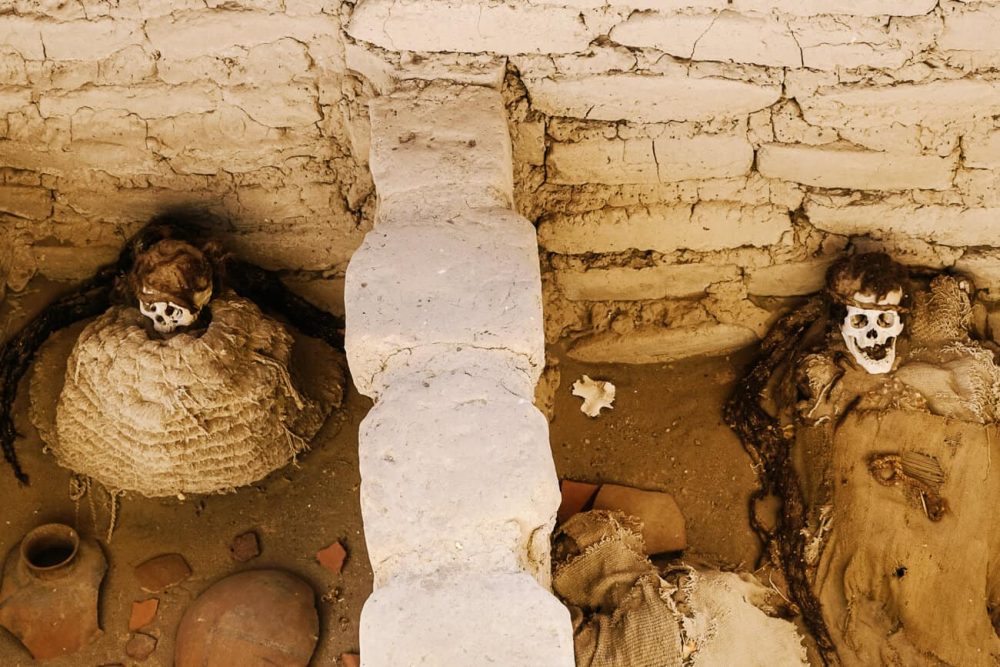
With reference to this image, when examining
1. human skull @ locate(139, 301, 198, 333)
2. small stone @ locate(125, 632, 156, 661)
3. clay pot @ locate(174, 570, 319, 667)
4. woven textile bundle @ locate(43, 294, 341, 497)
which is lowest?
small stone @ locate(125, 632, 156, 661)

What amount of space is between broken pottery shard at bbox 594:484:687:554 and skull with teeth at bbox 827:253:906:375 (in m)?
0.88

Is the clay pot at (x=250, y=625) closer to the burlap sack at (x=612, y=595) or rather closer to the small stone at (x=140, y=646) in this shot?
the small stone at (x=140, y=646)

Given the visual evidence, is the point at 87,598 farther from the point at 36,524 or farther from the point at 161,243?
the point at 161,243

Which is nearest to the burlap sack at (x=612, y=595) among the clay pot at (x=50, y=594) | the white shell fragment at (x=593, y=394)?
the white shell fragment at (x=593, y=394)

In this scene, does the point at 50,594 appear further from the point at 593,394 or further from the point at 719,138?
the point at 719,138

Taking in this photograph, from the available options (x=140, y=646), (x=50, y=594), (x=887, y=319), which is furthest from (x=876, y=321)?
(x=50, y=594)

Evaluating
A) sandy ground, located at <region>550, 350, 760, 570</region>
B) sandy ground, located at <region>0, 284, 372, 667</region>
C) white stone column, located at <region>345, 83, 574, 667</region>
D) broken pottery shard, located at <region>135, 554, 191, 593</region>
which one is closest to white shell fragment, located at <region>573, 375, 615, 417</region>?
sandy ground, located at <region>550, 350, 760, 570</region>

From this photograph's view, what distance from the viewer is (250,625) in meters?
3.04

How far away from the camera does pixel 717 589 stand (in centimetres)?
309

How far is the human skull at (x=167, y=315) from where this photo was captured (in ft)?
9.95

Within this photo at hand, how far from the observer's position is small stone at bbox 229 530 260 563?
11.1 ft

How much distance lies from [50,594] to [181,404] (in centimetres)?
86

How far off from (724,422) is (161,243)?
2.21m

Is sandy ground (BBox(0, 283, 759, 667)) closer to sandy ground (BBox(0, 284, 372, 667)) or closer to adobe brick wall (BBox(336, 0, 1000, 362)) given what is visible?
sandy ground (BBox(0, 284, 372, 667))
